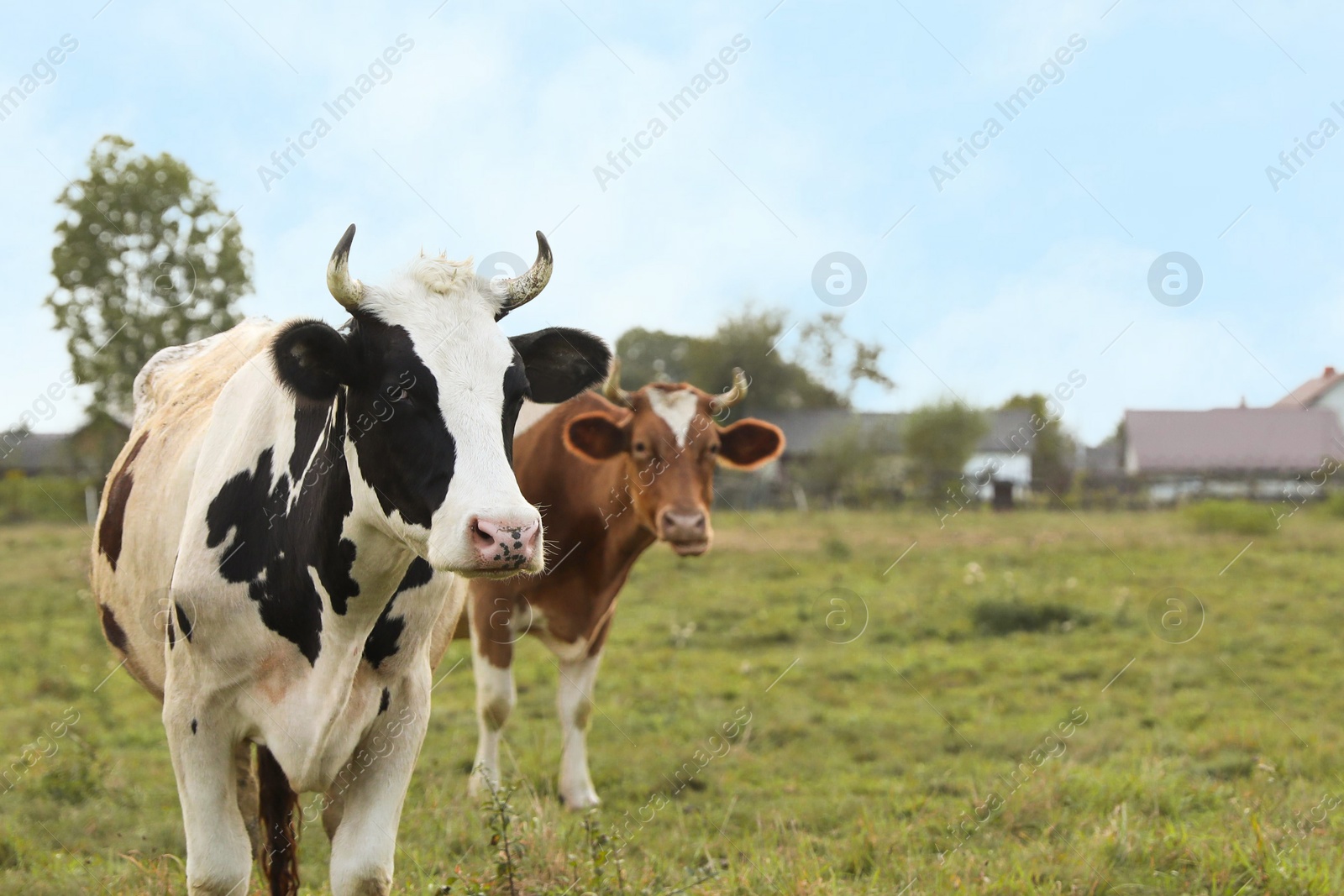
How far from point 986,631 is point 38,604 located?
10128mm

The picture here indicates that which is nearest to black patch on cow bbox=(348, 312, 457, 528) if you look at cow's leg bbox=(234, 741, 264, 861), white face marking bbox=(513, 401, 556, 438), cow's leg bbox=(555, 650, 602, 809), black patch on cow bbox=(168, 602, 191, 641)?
black patch on cow bbox=(168, 602, 191, 641)

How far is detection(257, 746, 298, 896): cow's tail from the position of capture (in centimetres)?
363

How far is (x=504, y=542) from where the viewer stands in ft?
7.99

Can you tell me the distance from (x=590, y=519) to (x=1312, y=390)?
53673mm

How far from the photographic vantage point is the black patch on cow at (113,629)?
4.39 meters

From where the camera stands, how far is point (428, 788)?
210 inches

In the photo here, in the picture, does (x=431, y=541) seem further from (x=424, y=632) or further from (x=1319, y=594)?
(x=1319, y=594)

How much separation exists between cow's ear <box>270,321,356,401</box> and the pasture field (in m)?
1.70

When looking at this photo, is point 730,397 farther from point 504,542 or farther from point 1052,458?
point 1052,458

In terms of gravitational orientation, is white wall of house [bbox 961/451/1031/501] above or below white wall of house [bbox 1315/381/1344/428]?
below

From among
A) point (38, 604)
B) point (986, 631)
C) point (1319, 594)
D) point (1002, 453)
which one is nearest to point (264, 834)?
point (986, 631)

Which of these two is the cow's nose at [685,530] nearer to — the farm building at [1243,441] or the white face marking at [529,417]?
the white face marking at [529,417]

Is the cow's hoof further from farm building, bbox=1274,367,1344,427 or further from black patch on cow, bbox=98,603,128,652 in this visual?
farm building, bbox=1274,367,1344,427

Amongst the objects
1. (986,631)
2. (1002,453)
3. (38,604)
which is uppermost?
(1002,453)
